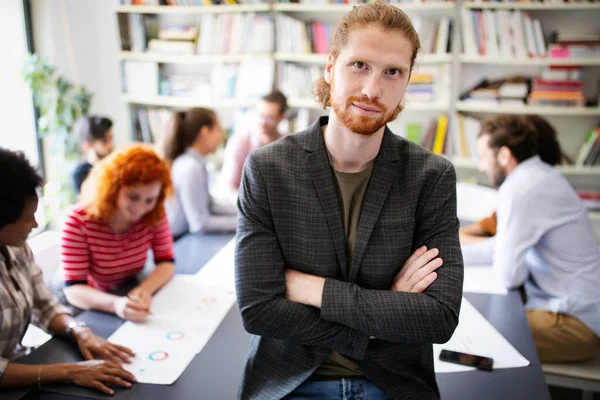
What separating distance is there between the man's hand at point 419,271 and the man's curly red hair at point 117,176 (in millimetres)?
1057

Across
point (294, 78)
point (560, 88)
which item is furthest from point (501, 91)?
point (294, 78)

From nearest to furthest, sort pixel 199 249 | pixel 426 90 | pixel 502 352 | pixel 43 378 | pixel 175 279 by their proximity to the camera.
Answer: pixel 43 378 → pixel 502 352 → pixel 175 279 → pixel 199 249 → pixel 426 90

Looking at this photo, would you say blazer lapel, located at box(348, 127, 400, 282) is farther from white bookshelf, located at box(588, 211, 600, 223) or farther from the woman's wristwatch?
white bookshelf, located at box(588, 211, 600, 223)

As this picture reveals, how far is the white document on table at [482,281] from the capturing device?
202 cm

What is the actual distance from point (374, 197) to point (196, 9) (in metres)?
3.32

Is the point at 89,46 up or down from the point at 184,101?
up

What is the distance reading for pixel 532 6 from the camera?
359 cm

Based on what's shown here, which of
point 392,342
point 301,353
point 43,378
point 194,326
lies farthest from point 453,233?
point 43,378

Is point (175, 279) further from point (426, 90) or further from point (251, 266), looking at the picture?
point (426, 90)

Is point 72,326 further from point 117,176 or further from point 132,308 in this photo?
point 117,176

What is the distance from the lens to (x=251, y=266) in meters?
1.27

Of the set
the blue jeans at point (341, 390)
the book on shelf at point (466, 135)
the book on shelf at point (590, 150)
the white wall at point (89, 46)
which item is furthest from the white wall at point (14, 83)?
the book on shelf at point (590, 150)

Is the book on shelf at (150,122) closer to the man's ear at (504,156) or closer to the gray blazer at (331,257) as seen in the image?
the man's ear at (504,156)

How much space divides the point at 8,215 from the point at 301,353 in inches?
33.5
